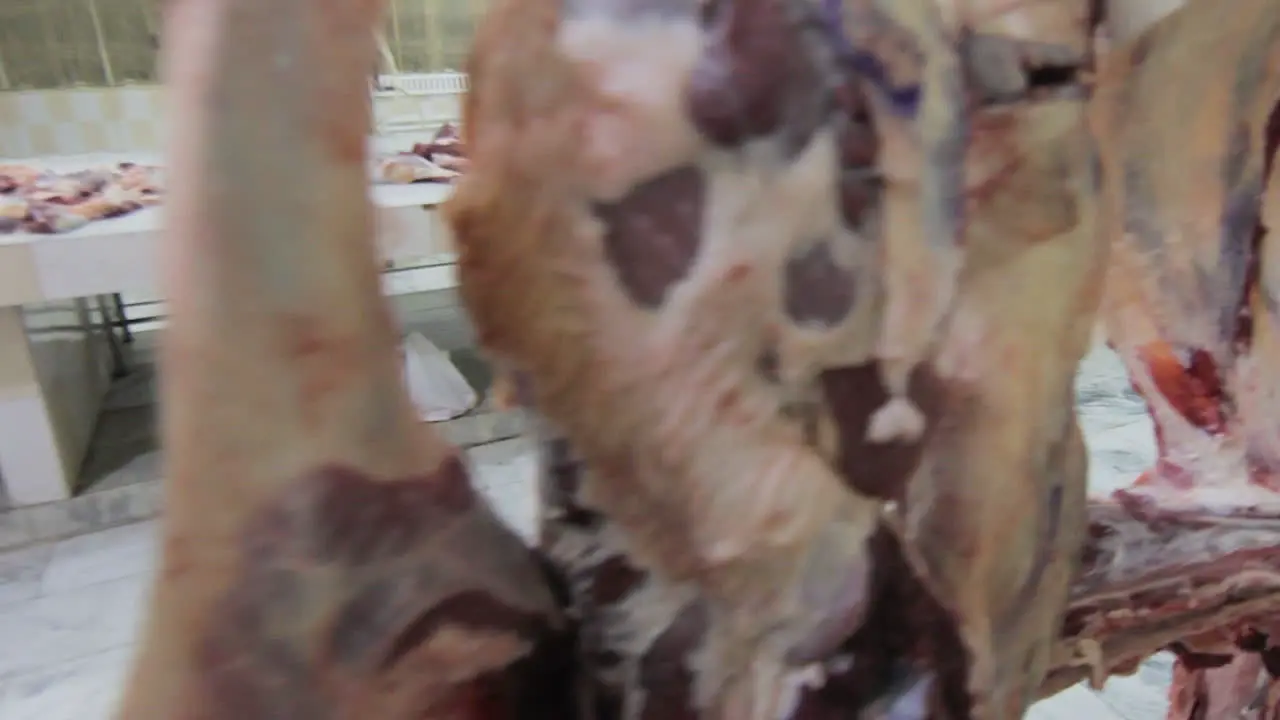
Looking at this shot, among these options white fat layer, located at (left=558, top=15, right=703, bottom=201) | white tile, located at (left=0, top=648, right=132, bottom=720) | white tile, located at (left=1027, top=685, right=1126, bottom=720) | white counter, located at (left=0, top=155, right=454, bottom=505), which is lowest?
white tile, located at (left=0, top=648, right=132, bottom=720)

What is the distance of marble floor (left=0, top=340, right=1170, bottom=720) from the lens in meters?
1.14

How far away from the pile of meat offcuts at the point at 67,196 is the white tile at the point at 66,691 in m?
0.64

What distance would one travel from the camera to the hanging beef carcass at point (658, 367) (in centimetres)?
27

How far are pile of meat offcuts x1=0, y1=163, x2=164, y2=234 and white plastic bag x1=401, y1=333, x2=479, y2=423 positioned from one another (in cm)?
52

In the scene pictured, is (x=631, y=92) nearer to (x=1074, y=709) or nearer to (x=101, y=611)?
(x=1074, y=709)

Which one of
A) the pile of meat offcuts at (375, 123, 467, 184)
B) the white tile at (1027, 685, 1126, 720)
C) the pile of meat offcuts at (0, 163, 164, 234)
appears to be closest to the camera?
the white tile at (1027, 685, 1126, 720)

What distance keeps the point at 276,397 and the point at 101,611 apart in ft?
4.20

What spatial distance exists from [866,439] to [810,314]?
6 cm

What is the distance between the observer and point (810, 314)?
14.8 inches

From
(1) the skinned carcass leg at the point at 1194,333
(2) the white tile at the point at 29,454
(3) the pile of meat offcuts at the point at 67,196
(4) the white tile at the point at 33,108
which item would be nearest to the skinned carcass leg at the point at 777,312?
(1) the skinned carcass leg at the point at 1194,333

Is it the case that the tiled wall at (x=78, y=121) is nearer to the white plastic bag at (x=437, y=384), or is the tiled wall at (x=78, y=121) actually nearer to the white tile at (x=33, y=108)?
the white tile at (x=33, y=108)

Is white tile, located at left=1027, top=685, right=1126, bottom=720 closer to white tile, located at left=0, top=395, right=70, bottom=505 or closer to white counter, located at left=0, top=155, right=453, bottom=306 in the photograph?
white counter, located at left=0, top=155, right=453, bottom=306

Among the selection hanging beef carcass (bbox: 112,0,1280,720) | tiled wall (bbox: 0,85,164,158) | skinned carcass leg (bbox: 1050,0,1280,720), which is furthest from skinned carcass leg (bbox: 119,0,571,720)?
tiled wall (bbox: 0,85,164,158)

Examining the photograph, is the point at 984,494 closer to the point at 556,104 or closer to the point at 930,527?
the point at 930,527
